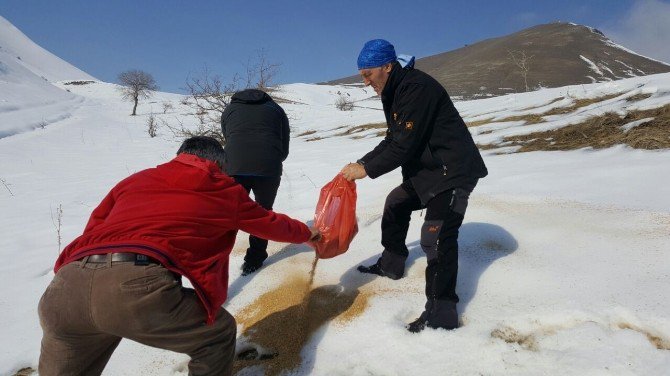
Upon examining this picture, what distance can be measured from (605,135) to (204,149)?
582 centimetres

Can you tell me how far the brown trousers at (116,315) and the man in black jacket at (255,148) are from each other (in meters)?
1.79

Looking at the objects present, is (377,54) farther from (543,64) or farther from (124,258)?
(543,64)

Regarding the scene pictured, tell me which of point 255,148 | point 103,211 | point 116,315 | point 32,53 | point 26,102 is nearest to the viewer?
point 116,315

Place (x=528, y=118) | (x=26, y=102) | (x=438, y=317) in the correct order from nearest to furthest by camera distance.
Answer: (x=438, y=317)
(x=528, y=118)
(x=26, y=102)

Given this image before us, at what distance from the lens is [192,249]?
1703 mm

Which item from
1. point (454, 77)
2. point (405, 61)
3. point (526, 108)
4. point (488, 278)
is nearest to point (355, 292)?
point (488, 278)

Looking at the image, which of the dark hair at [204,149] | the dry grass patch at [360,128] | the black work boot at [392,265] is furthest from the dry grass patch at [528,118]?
the dark hair at [204,149]

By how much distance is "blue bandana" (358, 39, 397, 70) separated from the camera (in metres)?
2.38

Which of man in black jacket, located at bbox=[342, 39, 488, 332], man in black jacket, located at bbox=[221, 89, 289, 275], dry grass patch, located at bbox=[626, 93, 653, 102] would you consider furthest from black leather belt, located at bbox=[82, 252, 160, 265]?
dry grass patch, located at bbox=[626, 93, 653, 102]

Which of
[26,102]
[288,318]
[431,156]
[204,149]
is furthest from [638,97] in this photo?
[26,102]

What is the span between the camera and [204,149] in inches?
75.7

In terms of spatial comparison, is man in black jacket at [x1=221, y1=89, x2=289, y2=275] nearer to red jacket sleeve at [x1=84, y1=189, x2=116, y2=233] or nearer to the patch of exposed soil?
the patch of exposed soil

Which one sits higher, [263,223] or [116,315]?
[263,223]

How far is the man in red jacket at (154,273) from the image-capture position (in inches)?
60.4
